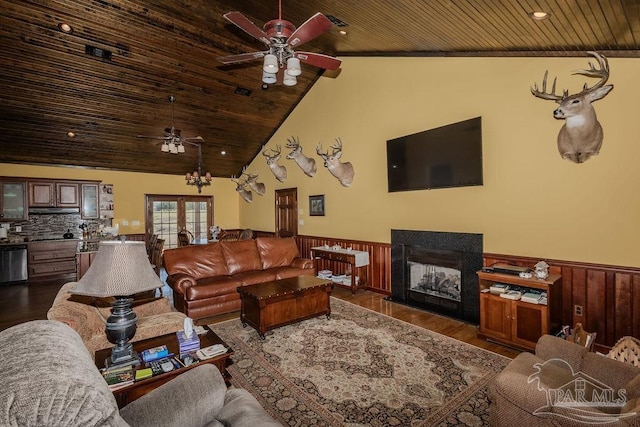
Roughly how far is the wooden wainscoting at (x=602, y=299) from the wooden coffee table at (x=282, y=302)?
2729 millimetres

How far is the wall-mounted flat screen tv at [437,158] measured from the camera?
13.2ft

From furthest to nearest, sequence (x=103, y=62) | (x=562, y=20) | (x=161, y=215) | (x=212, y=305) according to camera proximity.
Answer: (x=161, y=215), (x=103, y=62), (x=212, y=305), (x=562, y=20)

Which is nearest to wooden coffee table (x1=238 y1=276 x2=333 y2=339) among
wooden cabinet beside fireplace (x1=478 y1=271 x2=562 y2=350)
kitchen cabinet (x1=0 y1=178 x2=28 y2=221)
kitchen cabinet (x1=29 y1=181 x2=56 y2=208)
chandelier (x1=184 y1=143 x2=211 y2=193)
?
wooden cabinet beside fireplace (x1=478 y1=271 x2=562 y2=350)

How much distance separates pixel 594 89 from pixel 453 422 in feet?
10.0

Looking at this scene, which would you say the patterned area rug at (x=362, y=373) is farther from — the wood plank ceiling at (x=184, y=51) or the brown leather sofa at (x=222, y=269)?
the wood plank ceiling at (x=184, y=51)

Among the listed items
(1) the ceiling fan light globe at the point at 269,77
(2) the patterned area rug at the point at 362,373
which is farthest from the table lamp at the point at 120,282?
(1) the ceiling fan light globe at the point at 269,77

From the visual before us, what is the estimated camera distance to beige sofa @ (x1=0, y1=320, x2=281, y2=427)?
0.81m

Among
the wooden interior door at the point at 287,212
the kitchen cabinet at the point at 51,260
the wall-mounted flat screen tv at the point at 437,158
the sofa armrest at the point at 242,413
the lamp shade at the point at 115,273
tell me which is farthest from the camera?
the wooden interior door at the point at 287,212

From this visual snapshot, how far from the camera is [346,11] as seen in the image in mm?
3523

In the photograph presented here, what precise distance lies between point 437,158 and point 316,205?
10.3 ft

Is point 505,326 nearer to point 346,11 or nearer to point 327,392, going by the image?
point 327,392

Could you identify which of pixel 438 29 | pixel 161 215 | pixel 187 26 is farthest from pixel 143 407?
pixel 161 215

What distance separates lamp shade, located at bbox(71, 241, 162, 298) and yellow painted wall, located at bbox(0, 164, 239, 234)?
763 centimetres

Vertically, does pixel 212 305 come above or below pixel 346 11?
below
